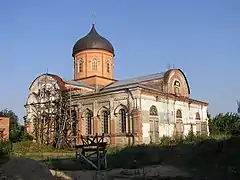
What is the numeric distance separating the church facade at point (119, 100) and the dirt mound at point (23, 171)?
52.8 ft

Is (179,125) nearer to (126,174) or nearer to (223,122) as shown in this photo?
(223,122)

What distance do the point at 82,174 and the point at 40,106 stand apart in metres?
22.0

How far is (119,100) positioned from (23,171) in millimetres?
17911

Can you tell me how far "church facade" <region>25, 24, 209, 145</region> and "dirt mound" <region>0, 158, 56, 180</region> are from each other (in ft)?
52.8

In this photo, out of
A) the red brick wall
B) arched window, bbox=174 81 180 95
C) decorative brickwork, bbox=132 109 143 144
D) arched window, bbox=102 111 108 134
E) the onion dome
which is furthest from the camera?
the onion dome

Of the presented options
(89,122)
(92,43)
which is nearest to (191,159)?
(89,122)

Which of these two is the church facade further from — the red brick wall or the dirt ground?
the dirt ground

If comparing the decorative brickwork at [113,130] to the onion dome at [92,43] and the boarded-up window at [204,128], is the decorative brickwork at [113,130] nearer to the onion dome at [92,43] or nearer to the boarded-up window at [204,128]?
the onion dome at [92,43]

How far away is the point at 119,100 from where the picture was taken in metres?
29.0

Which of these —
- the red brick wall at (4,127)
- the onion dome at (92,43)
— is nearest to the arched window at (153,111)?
the onion dome at (92,43)

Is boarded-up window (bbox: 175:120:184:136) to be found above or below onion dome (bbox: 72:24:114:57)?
below

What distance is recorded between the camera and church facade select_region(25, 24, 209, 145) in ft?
93.2

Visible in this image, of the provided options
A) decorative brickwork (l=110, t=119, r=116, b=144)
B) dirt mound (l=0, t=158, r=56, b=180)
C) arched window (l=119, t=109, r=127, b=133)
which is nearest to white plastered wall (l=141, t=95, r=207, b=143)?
arched window (l=119, t=109, r=127, b=133)

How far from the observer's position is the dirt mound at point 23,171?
1105cm
